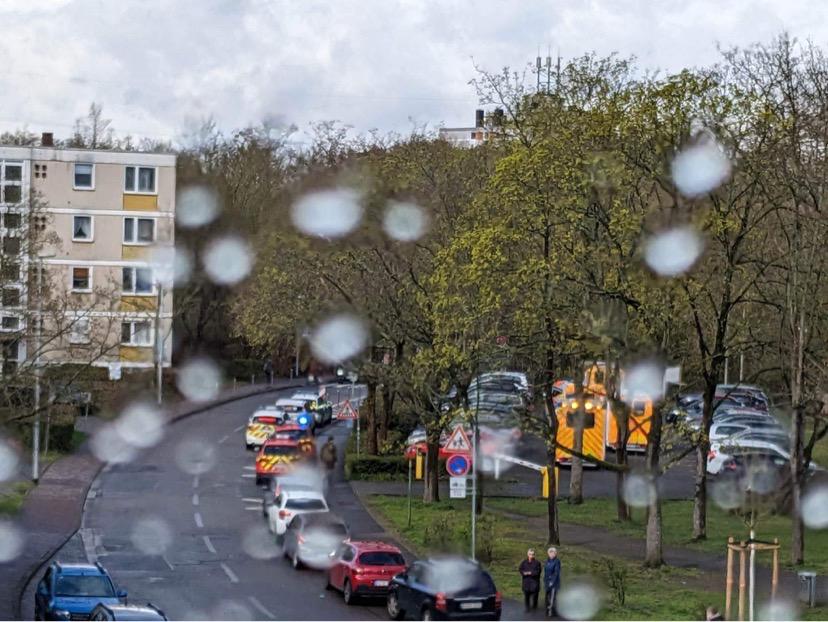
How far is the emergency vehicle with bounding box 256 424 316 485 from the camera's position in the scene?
1516 inches

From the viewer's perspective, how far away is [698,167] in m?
26.5

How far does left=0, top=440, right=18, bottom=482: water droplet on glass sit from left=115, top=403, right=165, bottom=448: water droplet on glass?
452 inches

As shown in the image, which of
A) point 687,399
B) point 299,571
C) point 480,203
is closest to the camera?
point 299,571

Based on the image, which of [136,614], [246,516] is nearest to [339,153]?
[246,516]

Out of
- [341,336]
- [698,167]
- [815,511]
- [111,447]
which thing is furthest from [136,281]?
[698,167]

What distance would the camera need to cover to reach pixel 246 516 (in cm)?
3284

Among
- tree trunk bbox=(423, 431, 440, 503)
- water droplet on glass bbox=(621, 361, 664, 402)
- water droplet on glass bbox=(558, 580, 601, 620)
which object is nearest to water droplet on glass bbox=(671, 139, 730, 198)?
water droplet on glass bbox=(621, 361, 664, 402)

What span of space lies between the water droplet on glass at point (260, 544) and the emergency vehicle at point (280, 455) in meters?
7.19

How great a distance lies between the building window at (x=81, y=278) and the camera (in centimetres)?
4803

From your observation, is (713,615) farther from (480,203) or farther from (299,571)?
(480,203)

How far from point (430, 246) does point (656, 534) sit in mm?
11843

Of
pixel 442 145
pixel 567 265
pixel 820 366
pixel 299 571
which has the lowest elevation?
pixel 299 571

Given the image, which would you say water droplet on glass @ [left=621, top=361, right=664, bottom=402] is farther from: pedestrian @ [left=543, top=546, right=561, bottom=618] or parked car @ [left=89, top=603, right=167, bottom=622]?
parked car @ [left=89, top=603, right=167, bottom=622]

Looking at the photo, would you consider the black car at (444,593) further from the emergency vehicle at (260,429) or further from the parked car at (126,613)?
the emergency vehicle at (260,429)
